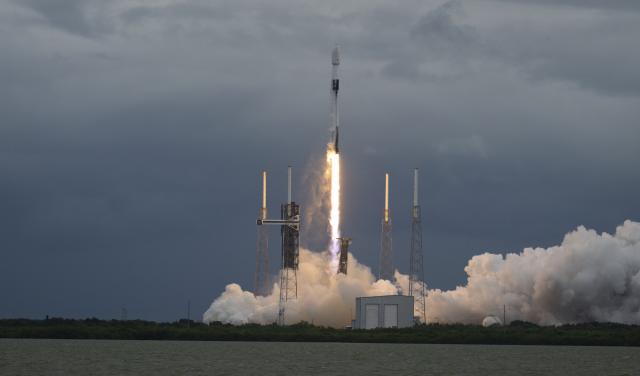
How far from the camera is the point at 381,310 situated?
143500 millimetres

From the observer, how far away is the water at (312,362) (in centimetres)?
9506

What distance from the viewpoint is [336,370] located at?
9606 cm

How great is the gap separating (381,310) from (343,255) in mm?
7451

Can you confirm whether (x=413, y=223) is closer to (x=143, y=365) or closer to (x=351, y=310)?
(x=351, y=310)

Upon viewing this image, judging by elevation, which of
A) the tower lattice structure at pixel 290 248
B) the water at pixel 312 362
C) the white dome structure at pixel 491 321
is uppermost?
the tower lattice structure at pixel 290 248

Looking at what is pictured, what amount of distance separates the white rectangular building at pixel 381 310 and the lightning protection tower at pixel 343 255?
4609 millimetres

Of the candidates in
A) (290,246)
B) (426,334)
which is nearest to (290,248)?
(290,246)

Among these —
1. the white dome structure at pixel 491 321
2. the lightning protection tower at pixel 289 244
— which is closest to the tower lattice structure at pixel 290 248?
the lightning protection tower at pixel 289 244

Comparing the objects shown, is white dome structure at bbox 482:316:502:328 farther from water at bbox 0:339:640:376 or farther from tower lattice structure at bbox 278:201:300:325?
tower lattice structure at bbox 278:201:300:325

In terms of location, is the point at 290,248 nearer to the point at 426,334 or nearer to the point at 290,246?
the point at 290,246

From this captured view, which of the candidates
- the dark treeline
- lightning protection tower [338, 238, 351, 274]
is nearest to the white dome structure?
the dark treeline

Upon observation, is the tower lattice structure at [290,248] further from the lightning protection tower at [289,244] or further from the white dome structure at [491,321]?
the white dome structure at [491,321]

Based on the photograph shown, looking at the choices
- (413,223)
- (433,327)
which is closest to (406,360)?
(413,223)

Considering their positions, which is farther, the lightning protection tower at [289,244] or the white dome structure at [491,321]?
the white dome structure at [491,321]
